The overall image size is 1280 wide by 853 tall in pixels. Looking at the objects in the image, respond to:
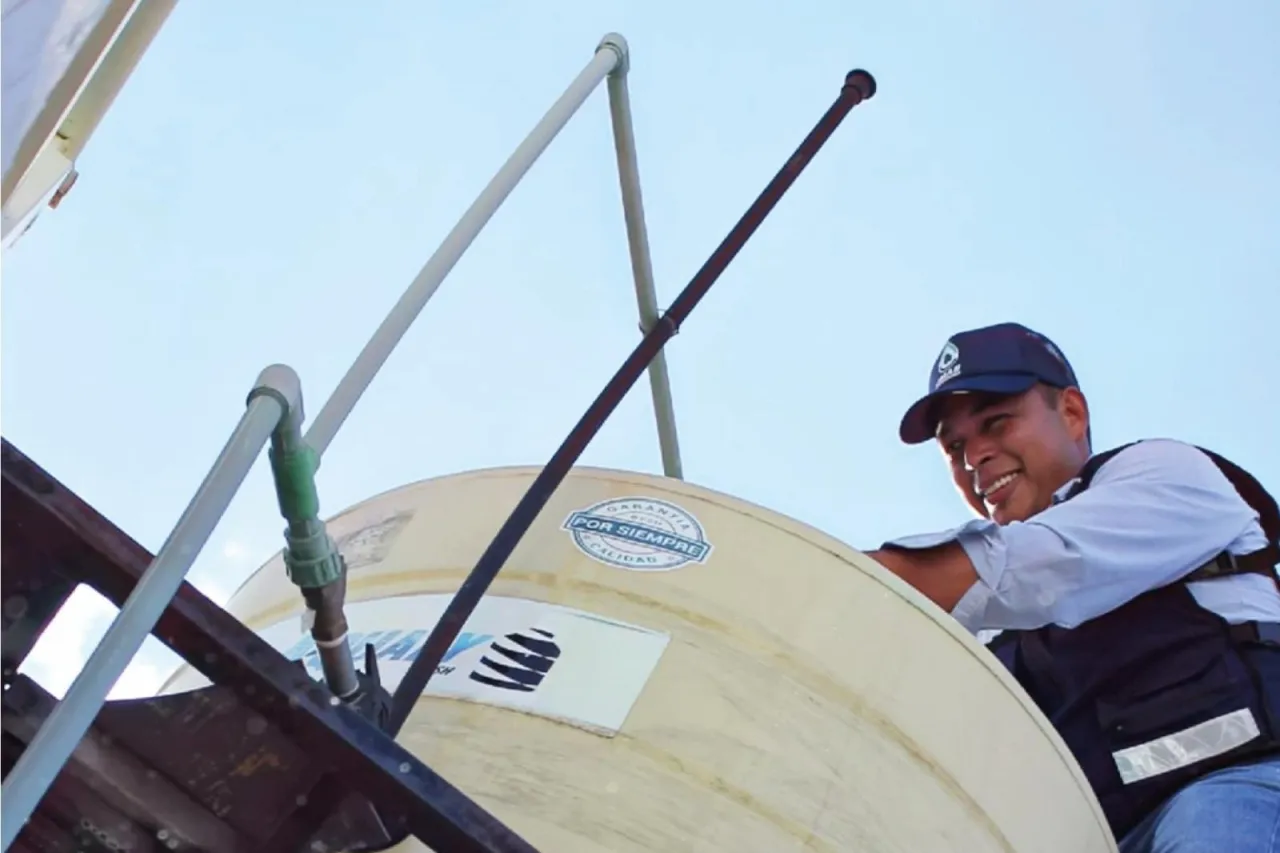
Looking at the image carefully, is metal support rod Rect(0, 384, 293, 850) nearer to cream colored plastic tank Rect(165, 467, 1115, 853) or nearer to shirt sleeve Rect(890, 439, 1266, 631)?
cream colored plastic tank Rect(165, 467, 1115, 853)

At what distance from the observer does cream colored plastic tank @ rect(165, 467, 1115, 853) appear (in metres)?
1.75

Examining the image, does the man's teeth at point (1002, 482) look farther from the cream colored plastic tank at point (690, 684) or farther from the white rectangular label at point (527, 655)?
the white rectangular label at point (527, 655)

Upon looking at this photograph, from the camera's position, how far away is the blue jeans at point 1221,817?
2.25 meters

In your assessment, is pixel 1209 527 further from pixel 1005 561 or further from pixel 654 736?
pixel 654 736

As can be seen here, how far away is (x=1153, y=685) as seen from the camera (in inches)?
105

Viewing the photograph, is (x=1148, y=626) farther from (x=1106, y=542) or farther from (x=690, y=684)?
(x=690, y=684)

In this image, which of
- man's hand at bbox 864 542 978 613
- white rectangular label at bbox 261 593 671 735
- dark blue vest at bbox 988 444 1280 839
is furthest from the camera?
dark blue vest at bbox 988 444 1280 839

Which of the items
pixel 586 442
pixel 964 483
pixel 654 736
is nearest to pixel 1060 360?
pixel 964 483

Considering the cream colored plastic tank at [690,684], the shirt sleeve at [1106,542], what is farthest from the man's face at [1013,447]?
the cream colored plastic tank at [690,684]

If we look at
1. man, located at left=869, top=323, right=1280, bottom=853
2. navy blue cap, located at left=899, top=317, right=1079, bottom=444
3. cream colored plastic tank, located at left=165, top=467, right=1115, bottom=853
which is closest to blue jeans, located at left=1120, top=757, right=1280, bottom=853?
man, located at left=869, top=323, right=1280, bottom=853

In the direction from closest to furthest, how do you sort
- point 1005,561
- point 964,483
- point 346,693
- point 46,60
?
point 46,60 → point 346,693 → point 1005,561 → point 964,483

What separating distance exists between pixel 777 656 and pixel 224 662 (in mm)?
818

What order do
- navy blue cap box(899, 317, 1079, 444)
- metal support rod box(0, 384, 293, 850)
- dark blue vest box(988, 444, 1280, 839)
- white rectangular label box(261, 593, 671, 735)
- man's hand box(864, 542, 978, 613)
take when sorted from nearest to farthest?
metal support rod box(0, 384, 293, 850), white rectangular label box(261, 593, 671, 735), man's hand box(864, 542, 978, 613), dark blue vest box(988, 444, 1280, 839), navy blue cap box(899, 317, 1079, 444)

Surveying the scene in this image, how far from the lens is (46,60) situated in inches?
52.9
